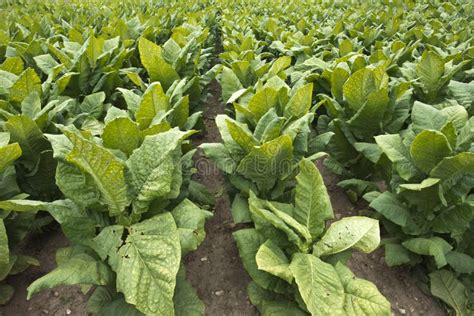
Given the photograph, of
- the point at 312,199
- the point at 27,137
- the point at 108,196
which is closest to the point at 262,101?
the point at 312,199

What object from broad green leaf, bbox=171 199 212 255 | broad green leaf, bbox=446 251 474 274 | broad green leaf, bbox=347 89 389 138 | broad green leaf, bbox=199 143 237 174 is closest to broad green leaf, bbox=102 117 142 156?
broad green leaf, bbox=171 199 212 255

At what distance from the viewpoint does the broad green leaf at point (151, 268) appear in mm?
1613

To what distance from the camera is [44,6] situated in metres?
8.65

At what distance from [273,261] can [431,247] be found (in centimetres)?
115

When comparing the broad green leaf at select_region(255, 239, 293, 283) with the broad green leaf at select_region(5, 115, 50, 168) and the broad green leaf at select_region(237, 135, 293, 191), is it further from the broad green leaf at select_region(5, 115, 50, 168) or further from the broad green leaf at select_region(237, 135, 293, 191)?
the broad green leaf at select_region(5, 115, 50, 168)

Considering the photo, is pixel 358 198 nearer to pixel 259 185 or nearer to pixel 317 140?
pixel 317 140

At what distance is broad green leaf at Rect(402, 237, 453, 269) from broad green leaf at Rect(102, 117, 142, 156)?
6.37ft

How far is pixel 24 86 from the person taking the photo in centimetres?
276

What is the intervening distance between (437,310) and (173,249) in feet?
6.53

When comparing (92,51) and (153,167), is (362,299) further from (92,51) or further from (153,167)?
(92,51)

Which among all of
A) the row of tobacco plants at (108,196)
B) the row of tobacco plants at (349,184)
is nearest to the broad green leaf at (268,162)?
the row of tobacco plants at (349,184)

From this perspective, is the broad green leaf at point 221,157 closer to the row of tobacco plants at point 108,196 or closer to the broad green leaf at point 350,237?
the row of tobacco plants at point 108,196

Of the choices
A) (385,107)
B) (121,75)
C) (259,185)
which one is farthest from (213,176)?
(385,107)

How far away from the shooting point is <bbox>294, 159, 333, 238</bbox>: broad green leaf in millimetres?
2070
